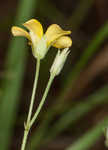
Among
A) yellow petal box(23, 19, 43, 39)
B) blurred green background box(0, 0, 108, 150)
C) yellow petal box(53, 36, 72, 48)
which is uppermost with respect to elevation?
yellow petal box(23, 19, 43, 39)

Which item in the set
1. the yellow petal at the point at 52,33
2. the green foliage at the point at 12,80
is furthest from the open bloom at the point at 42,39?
the green foliage at the point at 12,80

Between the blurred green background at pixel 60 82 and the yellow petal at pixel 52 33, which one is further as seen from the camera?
the blurred green background at pixel 60 82

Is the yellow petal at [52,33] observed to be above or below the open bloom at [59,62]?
above

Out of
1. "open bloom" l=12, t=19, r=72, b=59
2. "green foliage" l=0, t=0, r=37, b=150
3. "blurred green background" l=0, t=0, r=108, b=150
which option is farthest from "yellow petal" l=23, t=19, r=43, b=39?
"green foliage" l=0, t=0, r=37, b=150

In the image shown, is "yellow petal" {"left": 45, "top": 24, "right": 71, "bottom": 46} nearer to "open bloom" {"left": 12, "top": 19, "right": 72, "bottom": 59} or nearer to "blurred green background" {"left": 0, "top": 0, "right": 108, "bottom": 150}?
"open bloom" {"left": 12, "top": 19, "right": 72, "bottom": 59}

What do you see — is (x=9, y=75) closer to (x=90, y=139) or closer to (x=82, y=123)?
(x=90, y=139)

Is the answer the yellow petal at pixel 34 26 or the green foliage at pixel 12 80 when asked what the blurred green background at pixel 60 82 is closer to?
the green foliage at pixel 12 80
